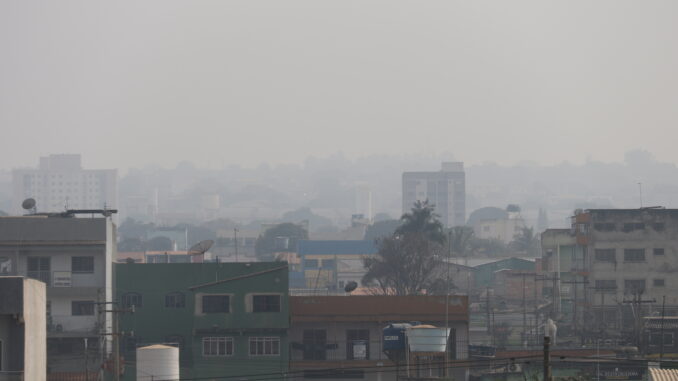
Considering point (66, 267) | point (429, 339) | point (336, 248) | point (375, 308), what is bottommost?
point (429, 339)

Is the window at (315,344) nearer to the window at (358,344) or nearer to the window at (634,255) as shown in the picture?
the window at (358,344)

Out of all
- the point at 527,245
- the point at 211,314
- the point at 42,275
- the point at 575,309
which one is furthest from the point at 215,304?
the point at 527,245

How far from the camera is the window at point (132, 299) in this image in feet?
188

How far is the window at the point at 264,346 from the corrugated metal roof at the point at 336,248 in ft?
344

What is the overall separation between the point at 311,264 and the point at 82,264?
330 ft

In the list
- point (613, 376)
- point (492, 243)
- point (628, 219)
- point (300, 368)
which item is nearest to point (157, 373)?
point (300, 368)

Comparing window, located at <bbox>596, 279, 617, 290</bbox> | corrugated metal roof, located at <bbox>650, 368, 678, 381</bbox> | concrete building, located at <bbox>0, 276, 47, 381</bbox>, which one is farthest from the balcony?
window, located at <bbox>596, 279, 617, 290</bbox>

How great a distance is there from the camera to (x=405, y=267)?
101 m

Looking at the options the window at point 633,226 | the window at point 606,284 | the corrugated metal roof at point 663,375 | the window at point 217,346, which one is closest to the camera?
the corrugated metal roof at point 663,375

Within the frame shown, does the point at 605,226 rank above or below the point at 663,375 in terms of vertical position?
above

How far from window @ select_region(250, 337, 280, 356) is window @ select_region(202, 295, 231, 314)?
1665 mm

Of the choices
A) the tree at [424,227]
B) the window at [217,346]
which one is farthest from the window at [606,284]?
the window at [217,346]

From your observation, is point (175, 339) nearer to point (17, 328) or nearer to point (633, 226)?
point (17, 328)

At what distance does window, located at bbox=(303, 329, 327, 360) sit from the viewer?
57.1 m
